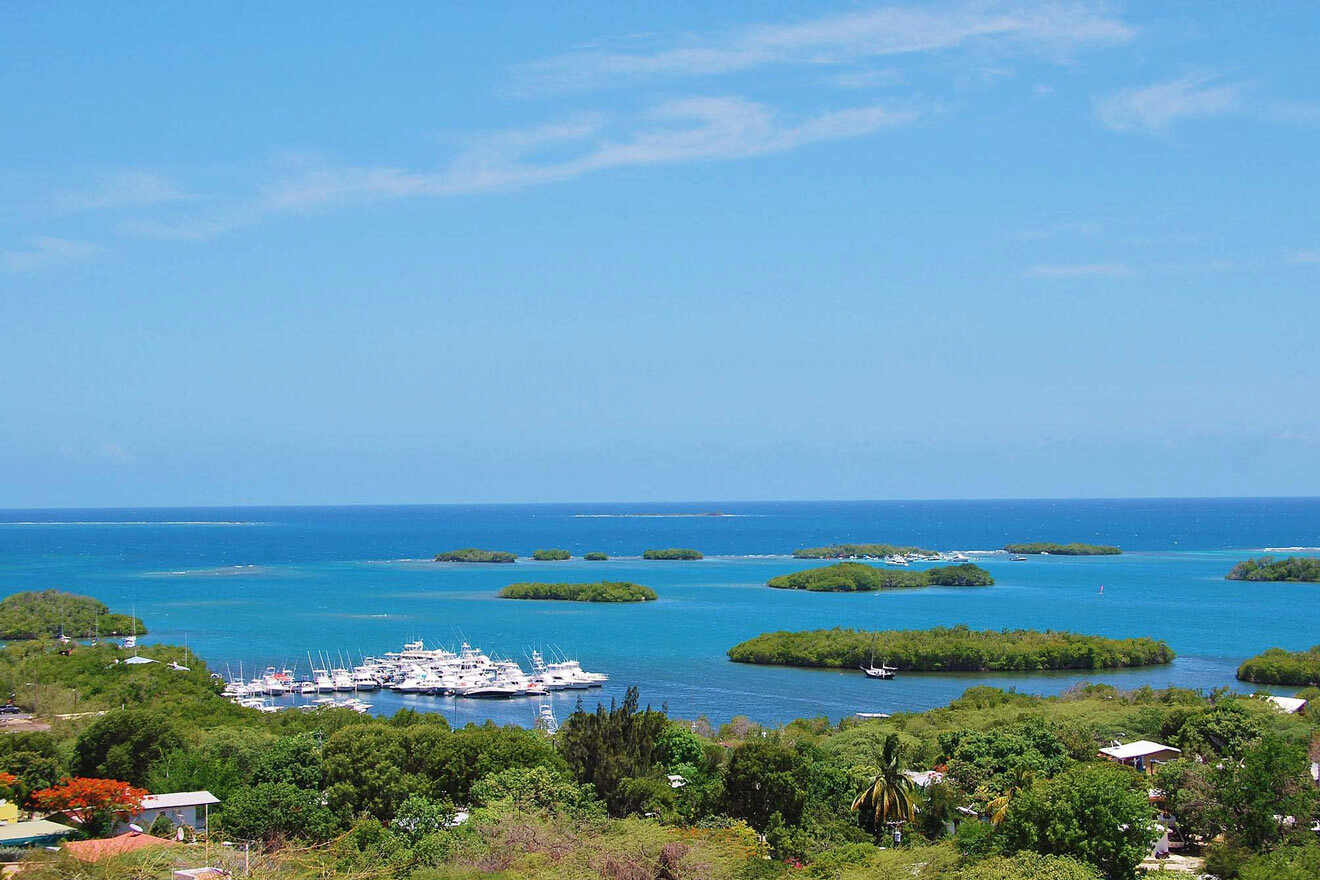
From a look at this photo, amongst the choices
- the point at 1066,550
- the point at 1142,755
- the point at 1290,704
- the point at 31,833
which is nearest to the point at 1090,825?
the point at 1142,755

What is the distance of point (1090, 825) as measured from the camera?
21078 mm

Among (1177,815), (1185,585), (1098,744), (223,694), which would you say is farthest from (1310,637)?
(223,694)

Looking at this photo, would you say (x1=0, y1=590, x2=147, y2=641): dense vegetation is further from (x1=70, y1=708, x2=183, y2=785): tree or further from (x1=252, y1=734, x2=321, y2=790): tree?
(x1=252, y1=734, x2=321, y2=790): tree

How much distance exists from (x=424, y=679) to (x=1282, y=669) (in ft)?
135

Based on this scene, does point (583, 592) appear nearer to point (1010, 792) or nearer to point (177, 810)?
point (177, 810)

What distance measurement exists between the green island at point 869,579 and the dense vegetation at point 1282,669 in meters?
50.7

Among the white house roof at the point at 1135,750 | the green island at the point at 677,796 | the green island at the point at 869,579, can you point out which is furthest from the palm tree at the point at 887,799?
the green island at the point at 869,579

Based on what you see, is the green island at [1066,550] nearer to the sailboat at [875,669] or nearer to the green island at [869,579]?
the green island at [869,579]

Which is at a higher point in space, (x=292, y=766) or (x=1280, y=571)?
(x=292, y=766)

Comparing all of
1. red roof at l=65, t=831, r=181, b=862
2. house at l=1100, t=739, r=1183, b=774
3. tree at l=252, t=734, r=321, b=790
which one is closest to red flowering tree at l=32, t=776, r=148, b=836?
red roof at l=65, t=831, r=181, b=862

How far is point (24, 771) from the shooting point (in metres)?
28.7

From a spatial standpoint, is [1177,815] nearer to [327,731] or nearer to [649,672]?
[327,731]

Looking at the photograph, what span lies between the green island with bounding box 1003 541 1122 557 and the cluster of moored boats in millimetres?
106863

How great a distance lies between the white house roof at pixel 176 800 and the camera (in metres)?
26.6
